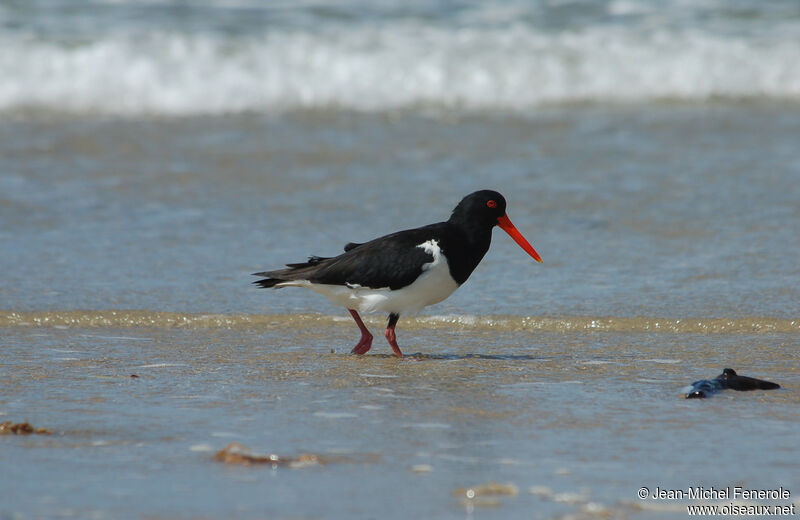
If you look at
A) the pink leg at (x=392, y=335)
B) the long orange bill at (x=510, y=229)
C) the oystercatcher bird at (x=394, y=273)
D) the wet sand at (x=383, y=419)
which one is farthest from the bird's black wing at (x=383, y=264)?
the long orange bill at (x=510, y=229)

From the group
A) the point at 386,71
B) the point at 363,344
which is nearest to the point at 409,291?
the point at 363,344

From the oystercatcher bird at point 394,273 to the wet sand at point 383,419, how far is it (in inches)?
12.4

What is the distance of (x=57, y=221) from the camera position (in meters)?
8.78

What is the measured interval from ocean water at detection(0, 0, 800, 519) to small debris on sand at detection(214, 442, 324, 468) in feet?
0.26

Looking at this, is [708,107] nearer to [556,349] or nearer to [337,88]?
[337,88]

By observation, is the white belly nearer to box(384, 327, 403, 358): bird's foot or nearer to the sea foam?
box(384, 327, 403, 358): bird's foot

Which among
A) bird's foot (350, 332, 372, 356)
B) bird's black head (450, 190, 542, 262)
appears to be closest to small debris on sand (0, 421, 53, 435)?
bird's foot (350, 332, 372, 356)

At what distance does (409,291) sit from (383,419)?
159 cm

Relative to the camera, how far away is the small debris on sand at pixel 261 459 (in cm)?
384

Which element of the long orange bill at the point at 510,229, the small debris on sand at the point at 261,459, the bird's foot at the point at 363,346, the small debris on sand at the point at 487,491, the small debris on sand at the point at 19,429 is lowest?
the small debris on sand at the point at 487,491

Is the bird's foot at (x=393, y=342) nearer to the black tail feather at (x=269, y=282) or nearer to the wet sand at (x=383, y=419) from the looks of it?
the wet sand at (x=383, y=419)

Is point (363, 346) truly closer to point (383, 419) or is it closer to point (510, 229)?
point (510, 229)

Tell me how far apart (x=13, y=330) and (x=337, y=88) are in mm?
8096

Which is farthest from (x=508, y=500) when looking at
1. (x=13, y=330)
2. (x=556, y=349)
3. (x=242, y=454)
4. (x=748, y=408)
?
(x=13, y=330)
